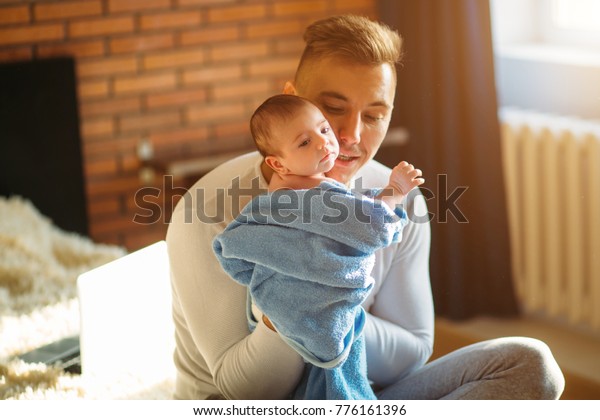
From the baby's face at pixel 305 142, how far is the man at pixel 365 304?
0.21ft

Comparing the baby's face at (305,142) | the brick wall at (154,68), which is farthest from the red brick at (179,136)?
the baby's face at (305,142)

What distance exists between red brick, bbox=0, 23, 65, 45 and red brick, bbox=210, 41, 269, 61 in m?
0.41

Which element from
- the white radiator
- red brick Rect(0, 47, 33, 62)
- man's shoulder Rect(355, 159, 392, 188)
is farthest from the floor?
red brick Rect(0, 47, 33, 62)

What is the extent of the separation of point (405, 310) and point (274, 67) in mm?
1445

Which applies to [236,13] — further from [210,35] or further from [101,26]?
[101,26]

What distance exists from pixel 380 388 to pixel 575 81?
1345mm

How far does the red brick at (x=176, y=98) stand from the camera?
2275 mm

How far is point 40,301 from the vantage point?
145 cm

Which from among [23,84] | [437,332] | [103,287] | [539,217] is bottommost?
[539,217]

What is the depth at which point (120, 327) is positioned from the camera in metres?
1.14

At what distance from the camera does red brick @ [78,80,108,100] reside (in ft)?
7.16

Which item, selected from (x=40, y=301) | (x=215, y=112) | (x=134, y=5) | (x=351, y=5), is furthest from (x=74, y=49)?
(x=40, y=301)

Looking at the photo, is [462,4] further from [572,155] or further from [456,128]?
[572,155]

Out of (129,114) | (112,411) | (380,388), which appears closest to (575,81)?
(129,114)
